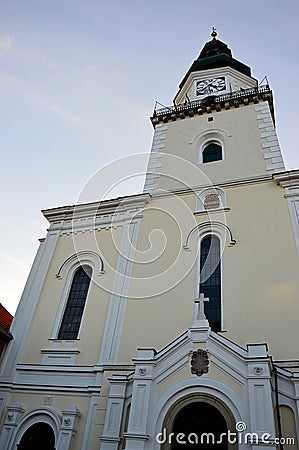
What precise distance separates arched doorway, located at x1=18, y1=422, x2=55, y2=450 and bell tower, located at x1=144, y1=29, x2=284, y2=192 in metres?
9.70

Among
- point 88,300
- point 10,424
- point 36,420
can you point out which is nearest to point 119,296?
point 88,300

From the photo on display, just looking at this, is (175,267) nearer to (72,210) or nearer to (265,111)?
(72,210)

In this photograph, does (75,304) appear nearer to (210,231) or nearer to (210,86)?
(210,231)

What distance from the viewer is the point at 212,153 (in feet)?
→ 57.1

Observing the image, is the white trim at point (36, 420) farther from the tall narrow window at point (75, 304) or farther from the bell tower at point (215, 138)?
the bell tower at point (215, 138)

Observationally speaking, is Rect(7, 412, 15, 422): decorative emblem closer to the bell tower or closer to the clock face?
the bell tower

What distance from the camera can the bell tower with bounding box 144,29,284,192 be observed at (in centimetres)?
1563

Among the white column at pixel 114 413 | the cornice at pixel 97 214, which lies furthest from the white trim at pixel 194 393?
the cornice at pixel 97 214

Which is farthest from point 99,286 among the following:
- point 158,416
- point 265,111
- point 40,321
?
point 265,111

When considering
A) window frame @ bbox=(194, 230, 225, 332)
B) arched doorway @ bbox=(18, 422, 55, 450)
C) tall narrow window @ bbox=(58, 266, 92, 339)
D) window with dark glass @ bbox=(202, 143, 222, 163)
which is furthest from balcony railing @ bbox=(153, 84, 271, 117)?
arched doorway @ bbox=(18, 422, 55, 450)

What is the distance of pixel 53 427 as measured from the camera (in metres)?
10.4

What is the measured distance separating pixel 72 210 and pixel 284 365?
34.7ft

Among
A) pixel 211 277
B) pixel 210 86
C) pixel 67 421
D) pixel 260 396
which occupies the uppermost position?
pixel 210 86

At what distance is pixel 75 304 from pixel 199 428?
654 centimetres
